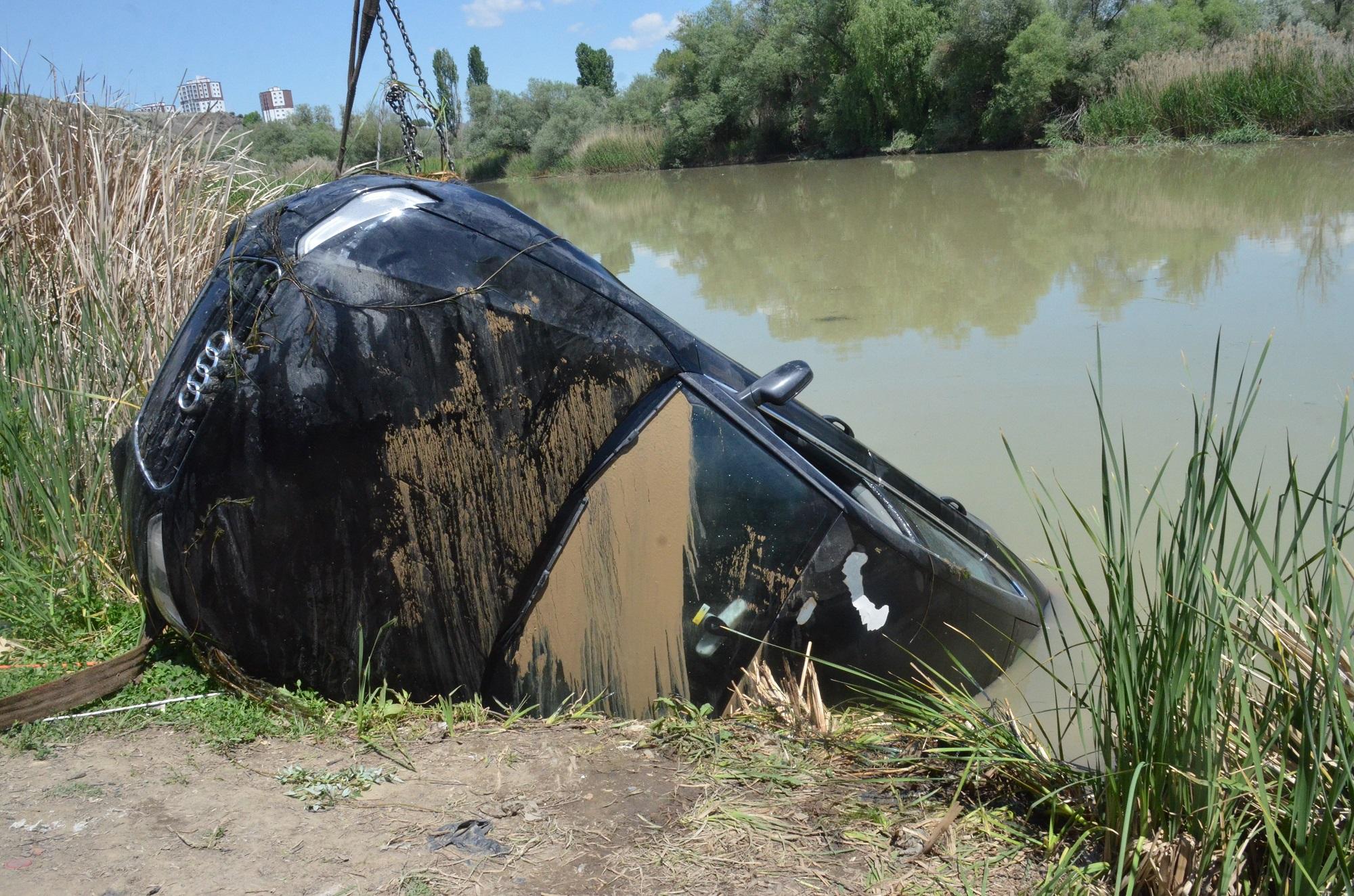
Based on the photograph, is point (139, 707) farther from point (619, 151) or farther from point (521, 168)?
point (521, 168)

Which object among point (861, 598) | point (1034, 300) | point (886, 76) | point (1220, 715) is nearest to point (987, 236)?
point (1034, 300)

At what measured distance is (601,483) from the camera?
294 centimetres

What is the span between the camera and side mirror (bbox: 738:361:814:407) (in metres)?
3.00

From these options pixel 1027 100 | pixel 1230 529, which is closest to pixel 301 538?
pixel 1230 529

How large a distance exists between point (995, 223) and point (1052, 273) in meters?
4.54

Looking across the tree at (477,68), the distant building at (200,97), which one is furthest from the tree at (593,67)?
the distant building at (200,97)

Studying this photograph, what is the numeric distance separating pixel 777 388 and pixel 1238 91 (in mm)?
25051

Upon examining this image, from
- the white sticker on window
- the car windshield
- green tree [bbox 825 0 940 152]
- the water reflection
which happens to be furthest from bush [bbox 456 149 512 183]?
the white sticker on window

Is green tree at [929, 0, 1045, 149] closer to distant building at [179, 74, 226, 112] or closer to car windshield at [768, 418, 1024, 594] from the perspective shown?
distant building at [179, 74, 226, 112]

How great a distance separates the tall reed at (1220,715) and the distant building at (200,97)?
587cm

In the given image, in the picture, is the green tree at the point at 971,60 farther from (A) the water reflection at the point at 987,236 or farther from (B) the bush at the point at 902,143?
(A) the water reflection at the point at 987,236

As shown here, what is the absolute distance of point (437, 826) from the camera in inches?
94.9

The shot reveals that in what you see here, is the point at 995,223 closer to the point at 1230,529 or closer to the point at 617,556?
the point at 1230,529

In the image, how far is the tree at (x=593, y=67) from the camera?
8688 cm
